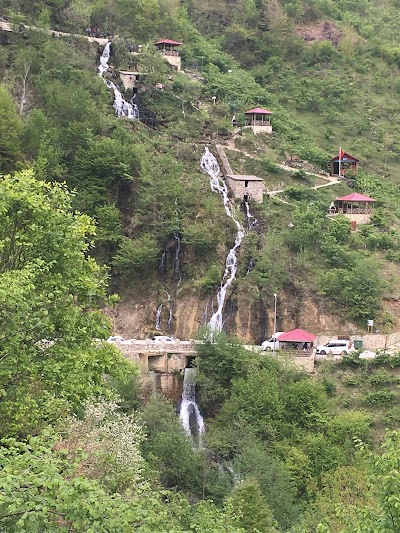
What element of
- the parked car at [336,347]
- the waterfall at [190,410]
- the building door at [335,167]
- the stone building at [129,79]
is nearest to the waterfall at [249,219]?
the parked car at [336,347]

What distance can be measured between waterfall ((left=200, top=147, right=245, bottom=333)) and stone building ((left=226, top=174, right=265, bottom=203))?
0.85 metres

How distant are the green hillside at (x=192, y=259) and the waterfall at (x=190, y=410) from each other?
80cm

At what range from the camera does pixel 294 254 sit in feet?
157

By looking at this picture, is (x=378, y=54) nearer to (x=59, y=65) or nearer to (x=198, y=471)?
(x=59, y=65)

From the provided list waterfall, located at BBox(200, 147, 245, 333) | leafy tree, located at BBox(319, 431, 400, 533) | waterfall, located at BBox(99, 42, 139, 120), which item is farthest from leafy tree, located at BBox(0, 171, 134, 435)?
waterfall, located at BBox(99, 42, 139, 120)

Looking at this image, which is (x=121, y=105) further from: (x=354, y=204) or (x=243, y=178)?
(x=354, y=204)

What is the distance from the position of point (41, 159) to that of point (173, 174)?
9.89m

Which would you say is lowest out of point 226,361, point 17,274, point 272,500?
point 272,500

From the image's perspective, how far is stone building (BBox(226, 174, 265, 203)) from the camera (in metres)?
52.6

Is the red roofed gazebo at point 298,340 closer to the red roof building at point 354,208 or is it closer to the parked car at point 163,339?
the parked car at point 163,339

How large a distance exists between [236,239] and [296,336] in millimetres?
9519

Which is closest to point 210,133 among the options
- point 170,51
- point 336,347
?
point 170,51

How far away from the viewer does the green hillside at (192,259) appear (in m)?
14.9

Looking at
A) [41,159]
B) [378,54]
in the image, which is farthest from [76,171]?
[378,54]
